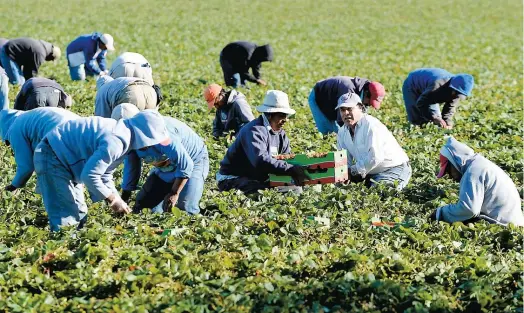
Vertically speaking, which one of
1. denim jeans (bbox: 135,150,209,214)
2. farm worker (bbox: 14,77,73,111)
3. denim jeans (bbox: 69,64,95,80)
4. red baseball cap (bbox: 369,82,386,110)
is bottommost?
denim jeans (bbox: 69,64,95,80)

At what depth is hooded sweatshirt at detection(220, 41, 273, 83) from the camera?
16.6 meters

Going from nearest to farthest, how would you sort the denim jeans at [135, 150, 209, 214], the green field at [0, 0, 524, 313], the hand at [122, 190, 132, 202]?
the green field at [0, 0, 524, 313], the denim jeans at [135, 150, 209, 214], the hand at [122, 190, 132, 202]

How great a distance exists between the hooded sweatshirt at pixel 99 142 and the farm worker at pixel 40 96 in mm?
2978

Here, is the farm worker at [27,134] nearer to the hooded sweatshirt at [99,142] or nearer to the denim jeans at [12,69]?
the hooded sweatshirt at [99,142]

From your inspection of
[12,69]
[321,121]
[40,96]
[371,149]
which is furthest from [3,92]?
[371,149]

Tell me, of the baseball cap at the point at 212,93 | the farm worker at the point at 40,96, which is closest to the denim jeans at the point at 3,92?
the farm worker at the point at 40,96

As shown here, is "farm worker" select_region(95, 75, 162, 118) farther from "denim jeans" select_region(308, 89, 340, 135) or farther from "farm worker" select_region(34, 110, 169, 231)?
"denim jeans" select_region(308, 89, 340, 135)

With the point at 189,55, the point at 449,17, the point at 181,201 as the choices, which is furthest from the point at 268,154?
the point at 449,17

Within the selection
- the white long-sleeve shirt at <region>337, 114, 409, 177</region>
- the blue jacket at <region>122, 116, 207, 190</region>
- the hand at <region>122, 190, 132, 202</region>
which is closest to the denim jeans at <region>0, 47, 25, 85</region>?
the hand at <region>122, 190, 132, 202</region>

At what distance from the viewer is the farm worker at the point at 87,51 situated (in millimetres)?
16781

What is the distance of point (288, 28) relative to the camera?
32531 mm

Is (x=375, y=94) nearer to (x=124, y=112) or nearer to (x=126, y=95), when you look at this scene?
(x=126, y=95)

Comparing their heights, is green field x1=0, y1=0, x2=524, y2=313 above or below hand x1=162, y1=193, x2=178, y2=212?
below

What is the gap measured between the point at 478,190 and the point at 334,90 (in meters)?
4.49
